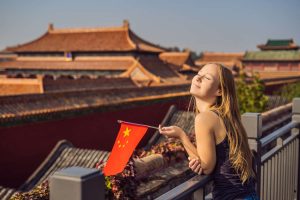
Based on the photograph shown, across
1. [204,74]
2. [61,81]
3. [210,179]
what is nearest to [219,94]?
[204,74]

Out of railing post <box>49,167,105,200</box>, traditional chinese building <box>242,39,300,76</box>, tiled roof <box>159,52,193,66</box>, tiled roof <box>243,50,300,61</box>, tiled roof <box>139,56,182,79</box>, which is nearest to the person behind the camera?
railing post <box>49,167,105,200</box>

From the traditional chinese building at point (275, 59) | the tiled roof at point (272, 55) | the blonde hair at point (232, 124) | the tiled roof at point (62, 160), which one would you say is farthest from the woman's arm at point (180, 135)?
the tiled roof at point (272, 55)

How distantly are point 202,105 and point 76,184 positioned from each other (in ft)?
3.84

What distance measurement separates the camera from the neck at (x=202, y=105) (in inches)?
85.7

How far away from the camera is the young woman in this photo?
1990 millimetres

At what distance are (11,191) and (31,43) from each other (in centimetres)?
3212

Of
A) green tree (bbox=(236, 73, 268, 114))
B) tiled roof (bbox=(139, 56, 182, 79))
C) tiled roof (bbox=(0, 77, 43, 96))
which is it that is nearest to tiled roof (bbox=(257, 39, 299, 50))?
tiled roof (bbox=(139, 56, 182, 79))

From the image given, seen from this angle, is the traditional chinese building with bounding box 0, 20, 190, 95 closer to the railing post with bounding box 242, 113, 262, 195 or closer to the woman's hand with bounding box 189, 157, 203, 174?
the railing post with bounding box 242, 113, 262, 195

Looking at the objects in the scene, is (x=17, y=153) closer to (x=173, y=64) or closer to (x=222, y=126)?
(x=222, y=126)

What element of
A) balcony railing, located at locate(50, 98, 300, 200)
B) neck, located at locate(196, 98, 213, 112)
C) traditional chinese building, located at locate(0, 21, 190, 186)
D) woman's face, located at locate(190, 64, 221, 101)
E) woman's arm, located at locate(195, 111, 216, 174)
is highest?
woman's face, located at locate(190, 64, 221, 101)

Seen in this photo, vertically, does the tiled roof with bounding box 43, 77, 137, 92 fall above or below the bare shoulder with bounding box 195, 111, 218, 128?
below

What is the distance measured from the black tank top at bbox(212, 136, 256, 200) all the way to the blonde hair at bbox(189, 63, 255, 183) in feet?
0.08

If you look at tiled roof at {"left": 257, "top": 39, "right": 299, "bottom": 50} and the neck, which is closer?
the neck

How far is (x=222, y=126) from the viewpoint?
2.05 m
